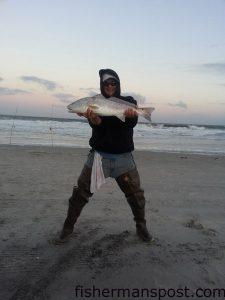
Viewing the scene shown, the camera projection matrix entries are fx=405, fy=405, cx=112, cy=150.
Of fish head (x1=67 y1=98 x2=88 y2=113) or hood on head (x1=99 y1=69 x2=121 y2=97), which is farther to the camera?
hood on head (x1=99 y1=69 x2=121 y2=97)

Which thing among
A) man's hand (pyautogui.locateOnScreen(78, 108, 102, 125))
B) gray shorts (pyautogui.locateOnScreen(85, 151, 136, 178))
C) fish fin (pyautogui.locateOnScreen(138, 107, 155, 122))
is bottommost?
gray shorts (pyautogui.locateOnScreen(85, 151, 136, 178))

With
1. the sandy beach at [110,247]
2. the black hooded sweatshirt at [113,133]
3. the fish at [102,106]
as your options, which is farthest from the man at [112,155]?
the sandy beach at [110,247]

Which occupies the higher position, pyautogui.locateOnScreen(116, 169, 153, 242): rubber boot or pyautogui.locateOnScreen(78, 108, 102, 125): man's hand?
pyautogui.locateOnScreen(78, 108, 102, 125): man's hand

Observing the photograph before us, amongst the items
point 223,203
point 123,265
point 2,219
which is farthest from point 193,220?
point 2,219

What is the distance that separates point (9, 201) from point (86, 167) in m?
2.38

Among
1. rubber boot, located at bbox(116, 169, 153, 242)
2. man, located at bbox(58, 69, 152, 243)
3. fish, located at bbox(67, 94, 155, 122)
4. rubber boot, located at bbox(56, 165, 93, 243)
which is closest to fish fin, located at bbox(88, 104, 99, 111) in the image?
fish, located at bbox(67, 94, 155, 122)

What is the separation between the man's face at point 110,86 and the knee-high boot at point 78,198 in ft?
3.03

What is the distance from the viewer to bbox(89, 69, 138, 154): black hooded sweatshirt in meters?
4.70

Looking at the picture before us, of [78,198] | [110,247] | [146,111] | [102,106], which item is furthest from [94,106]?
[110,247]

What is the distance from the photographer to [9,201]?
21.9 feet

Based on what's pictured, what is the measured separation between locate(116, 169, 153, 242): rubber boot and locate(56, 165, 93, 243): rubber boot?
377 mm

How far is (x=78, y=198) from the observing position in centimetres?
482

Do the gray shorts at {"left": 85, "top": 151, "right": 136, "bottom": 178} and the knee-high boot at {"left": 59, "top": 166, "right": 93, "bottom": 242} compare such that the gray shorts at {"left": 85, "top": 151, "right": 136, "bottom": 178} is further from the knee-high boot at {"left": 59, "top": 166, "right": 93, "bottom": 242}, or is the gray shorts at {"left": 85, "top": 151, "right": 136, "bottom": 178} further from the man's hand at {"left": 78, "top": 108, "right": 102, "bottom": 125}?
the man's hand at {"left": 78, "top": 108, "right": 102, "bottom": 125}

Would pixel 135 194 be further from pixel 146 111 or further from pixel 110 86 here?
pixel 110 86
